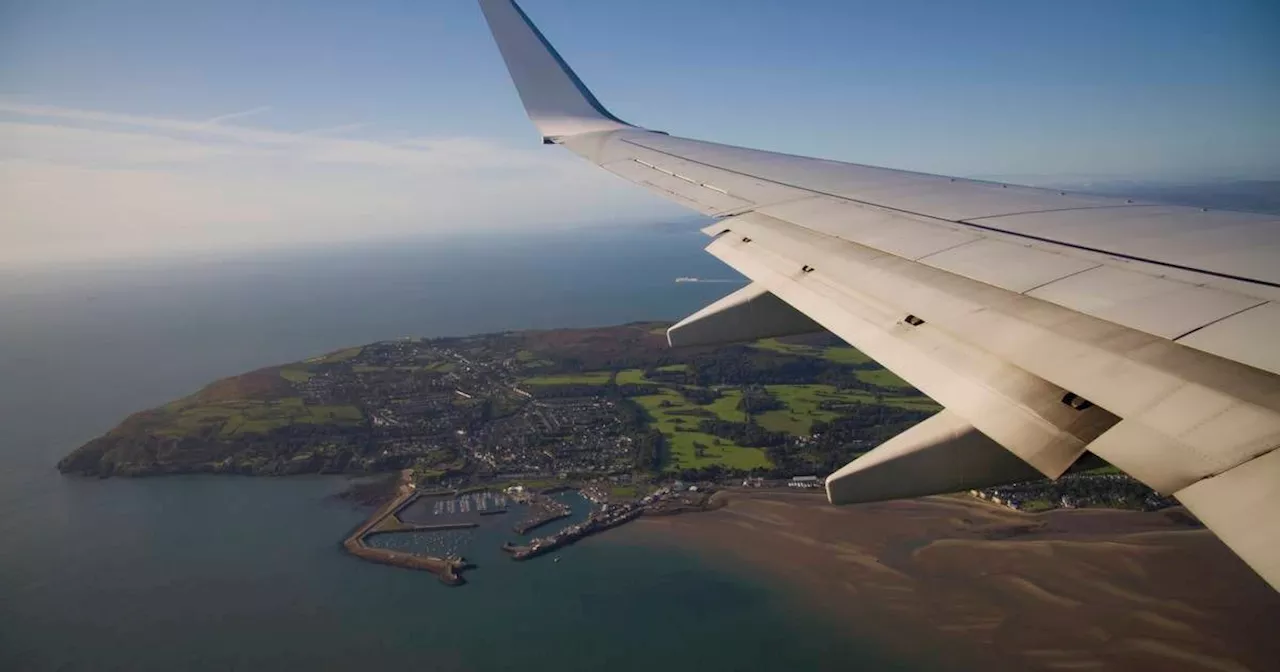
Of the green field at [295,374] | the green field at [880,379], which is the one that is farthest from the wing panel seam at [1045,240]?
the green field at [295,374]

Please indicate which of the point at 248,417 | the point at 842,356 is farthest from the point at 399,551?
the point at 842,356

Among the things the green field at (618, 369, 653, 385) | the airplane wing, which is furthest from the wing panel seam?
the green field at (618, 369, 653, 385)

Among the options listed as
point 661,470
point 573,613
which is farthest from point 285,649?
point 661,470

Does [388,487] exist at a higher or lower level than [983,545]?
lower

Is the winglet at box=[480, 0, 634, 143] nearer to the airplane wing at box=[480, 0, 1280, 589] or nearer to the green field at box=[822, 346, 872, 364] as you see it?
the airplane wing at box=[480, 0, 1280, 589]

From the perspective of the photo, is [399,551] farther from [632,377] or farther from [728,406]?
[632,377]

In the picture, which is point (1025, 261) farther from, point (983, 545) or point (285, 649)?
point (285, 649)
